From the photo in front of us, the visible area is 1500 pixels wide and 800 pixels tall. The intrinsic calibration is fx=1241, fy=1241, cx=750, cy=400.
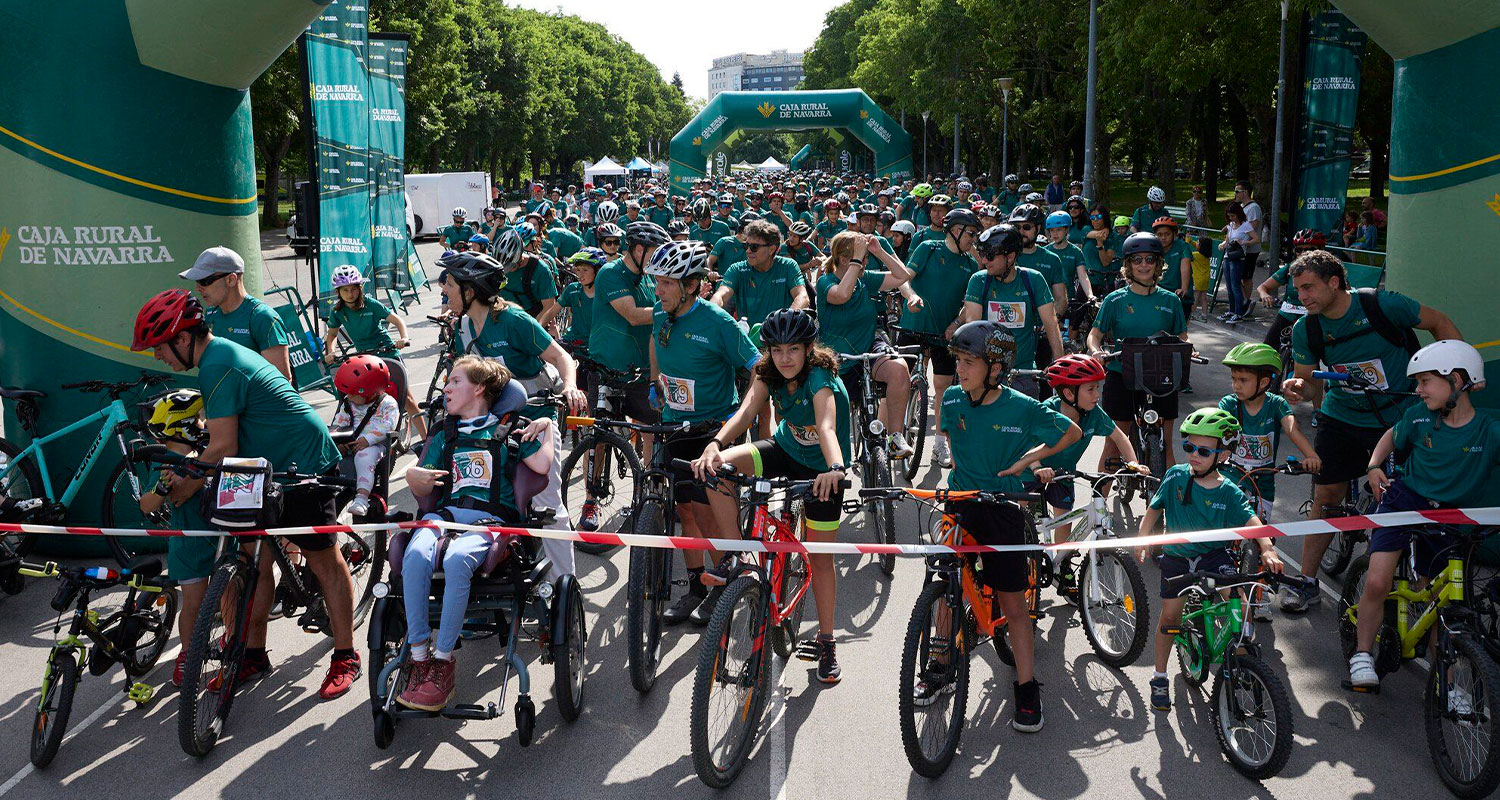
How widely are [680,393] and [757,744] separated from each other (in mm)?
2126

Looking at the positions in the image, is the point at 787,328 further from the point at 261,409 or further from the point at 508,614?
the point at 261,409

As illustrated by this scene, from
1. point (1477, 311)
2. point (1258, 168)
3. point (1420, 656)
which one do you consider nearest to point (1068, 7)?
point (1258, 168)

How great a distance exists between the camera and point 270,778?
4.95 meters

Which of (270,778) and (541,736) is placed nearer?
(270,778)

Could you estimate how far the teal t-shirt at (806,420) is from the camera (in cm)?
567

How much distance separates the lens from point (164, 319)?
5238mm

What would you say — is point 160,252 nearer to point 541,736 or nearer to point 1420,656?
point 541,736

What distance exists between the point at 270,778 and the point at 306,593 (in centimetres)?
117

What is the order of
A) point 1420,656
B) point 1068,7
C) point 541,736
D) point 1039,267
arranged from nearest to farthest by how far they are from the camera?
point 541,736 < point 1420,656 < point 1039,267 < point 1068,7

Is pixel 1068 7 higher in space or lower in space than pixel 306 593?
higher

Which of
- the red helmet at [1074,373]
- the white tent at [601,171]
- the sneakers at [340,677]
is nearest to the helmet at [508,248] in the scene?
the sneakers at [340,677]

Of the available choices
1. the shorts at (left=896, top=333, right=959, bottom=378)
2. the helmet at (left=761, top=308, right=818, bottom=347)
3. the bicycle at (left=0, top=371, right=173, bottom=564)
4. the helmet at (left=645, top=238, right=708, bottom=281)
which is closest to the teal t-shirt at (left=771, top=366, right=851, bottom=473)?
the helmet at (left=761, top=308, right=818, bottom=347)

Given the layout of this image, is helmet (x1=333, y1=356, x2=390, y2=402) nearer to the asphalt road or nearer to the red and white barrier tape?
the red and white barrier tape

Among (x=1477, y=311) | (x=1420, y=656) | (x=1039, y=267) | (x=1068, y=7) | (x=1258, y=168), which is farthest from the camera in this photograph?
(x=1068, y=7)
